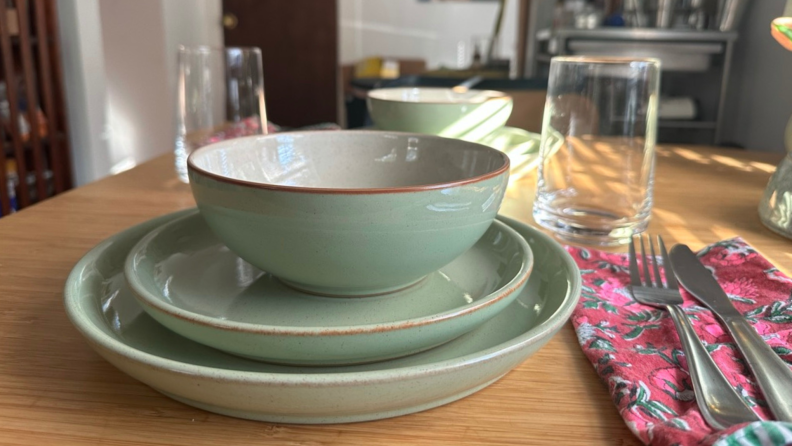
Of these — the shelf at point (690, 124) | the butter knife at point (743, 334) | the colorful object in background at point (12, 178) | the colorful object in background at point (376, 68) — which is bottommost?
the colorful object in background at point (12, 178)

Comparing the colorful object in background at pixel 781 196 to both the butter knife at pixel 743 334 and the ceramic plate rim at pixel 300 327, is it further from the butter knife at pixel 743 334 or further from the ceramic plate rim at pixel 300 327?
the ceramic plate rim at pixel 300 327

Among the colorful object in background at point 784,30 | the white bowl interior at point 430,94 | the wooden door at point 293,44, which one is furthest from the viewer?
the wooden door at point 293,44

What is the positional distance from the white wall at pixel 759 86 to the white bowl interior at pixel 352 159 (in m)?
2.45

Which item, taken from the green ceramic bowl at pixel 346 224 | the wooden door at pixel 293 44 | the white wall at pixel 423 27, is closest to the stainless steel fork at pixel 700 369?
the green ceramic bowl at pixel 346 224

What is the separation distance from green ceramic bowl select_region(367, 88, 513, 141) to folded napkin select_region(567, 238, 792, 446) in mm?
330

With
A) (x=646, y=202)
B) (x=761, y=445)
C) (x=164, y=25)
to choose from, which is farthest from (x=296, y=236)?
(x=164, y=25)

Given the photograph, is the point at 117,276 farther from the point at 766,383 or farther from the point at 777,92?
the point at 777,92

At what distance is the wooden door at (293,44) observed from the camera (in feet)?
13.9

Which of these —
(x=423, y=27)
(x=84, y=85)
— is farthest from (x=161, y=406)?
(x=423, y=27)

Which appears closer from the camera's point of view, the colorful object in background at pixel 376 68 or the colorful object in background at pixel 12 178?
the colorful object in background at pixel 12 178

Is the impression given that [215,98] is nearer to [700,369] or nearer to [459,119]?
[459,119]

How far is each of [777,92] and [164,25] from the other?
118 inches

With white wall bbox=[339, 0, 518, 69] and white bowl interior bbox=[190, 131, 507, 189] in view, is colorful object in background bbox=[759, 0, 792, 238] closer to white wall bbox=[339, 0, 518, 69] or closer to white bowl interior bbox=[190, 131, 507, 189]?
white bowl interior bbox=[190, 131, 507, 189]

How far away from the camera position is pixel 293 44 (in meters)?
4.30
